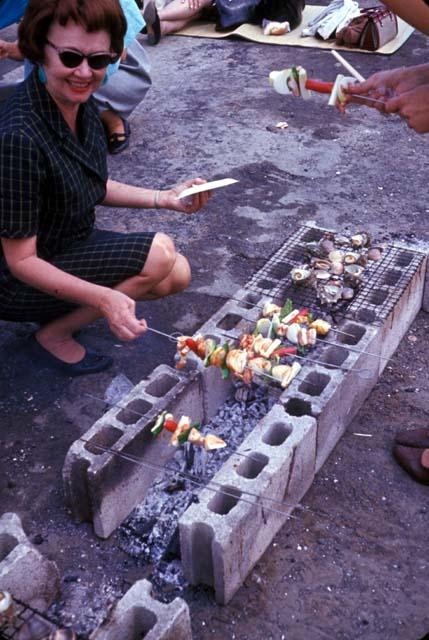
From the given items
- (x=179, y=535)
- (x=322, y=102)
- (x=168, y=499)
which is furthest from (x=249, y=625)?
(x=322, y=102)

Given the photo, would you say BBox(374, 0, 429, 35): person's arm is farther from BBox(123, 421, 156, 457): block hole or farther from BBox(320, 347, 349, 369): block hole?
BBox(123, 421, 156, 457): block hole

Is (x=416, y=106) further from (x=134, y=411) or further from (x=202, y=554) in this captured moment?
(x=202, y=554)

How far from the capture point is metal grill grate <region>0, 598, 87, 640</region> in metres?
2.35

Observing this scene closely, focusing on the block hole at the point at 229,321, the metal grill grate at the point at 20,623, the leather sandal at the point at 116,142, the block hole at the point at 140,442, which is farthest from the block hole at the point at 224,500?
the leather sandal at the point at 116,142

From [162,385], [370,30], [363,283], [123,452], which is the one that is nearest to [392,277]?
[363,283]

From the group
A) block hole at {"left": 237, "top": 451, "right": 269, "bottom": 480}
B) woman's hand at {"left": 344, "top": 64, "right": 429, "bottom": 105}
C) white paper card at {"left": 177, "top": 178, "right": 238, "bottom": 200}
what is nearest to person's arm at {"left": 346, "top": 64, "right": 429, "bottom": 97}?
woman's hand at {"left": 344, "top": 64, "right": 429, "bottom": 105}

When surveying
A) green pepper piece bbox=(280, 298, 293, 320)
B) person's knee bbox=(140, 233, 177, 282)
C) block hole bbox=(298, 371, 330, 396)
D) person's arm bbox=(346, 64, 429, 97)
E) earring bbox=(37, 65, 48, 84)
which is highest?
earring bbox=(37, 65, 48, 84)

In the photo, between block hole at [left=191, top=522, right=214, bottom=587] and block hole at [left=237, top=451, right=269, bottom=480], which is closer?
block hole at [left=191, top=522, right=214, bottom=587]

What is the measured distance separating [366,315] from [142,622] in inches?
70.5

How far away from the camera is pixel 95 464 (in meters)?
2.89

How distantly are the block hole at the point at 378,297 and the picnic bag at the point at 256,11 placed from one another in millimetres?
5355

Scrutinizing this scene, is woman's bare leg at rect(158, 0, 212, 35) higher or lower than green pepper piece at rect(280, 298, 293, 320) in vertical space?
lower

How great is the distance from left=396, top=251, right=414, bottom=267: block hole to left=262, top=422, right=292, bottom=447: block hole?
1.32m

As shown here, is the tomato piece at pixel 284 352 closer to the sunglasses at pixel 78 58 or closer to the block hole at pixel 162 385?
the block hole at pixel 162 385
